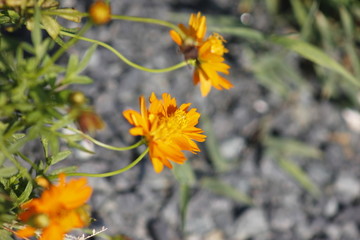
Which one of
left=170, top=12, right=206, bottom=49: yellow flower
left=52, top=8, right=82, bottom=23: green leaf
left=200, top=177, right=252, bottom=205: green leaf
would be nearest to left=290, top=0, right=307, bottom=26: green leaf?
left=200, top=177, right=252, bottom=205: green leaf

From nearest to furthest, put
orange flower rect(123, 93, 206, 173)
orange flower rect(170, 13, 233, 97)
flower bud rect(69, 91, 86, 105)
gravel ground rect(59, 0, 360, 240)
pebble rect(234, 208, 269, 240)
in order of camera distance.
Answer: flower bud rect(69, 91, 86, 105) → orange flower rect(123, 93, 206, 173) → orange flower rect(170, 13, 233, 97) → gravel ground rect(59, 0, 360, 240) → pebble rect(234, 208, 269, 240)

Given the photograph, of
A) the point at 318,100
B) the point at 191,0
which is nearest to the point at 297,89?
the point at 318,100

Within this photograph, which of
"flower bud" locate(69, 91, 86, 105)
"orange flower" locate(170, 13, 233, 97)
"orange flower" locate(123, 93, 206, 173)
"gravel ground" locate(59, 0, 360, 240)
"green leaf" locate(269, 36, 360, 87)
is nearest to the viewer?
"flower bud" locate(69, 91, 86, 105)

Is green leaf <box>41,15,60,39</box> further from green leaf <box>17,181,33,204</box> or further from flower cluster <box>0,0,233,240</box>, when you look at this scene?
green leaf <box>17,181,33,204</box>

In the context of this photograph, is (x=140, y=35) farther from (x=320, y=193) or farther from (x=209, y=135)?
(x=320, y=193)

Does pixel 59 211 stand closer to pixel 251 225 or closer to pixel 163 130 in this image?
pixel 163 130

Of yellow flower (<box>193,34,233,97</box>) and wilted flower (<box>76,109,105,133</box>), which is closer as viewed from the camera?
wilted flower (<box>76,109,105,133</box>)
